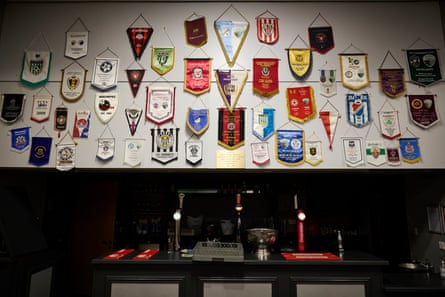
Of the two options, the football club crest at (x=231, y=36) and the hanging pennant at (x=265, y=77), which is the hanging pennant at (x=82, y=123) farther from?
the hanging pennant at (x=265, y=77)

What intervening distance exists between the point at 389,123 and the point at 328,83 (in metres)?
0.74

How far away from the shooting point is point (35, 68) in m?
3.04

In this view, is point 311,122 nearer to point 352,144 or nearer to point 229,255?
point 352,144

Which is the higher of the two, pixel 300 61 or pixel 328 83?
pixel 300 61

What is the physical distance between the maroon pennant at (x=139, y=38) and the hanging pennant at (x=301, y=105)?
64.8 inches

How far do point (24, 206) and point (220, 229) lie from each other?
307cm

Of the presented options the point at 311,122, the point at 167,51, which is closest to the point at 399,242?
the point at 311,122

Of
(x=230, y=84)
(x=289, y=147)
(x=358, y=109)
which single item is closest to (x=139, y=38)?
(x=230, y=84)

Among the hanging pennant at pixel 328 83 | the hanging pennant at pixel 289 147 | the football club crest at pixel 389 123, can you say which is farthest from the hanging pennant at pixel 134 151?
the football club crest at pixel 389 123

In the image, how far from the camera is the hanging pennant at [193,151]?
2.83m

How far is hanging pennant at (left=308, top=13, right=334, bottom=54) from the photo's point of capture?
304 centimetres

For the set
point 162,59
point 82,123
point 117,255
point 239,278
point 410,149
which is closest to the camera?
point 239,278

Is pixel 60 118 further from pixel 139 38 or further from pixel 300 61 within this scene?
pixel 300 61

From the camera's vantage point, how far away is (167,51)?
3.05 metres
